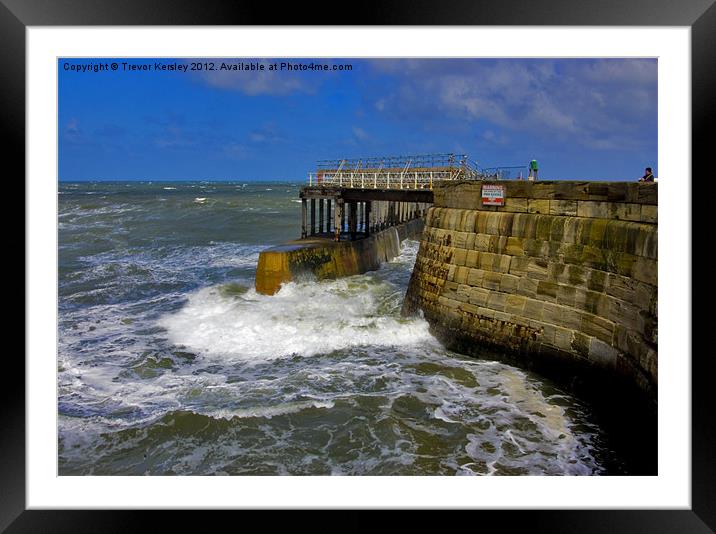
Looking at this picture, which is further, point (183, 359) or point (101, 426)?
point (183, 359)

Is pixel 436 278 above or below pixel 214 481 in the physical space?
above

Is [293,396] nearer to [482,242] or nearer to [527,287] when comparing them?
[527,287]

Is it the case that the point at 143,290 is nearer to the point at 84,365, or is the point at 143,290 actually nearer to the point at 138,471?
the point at 84,365

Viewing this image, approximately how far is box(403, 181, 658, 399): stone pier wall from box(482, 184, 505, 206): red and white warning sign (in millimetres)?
94

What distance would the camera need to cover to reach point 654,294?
21.2 ft

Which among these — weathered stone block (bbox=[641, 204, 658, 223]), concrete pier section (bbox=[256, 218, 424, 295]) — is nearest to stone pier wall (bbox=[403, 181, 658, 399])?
weathered stone block (bbox=[641, 204, 658, 223])

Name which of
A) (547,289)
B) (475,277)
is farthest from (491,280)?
(547,289)

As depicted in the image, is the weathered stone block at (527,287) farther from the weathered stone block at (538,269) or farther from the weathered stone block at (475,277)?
the weathered stone block at (475,277)
